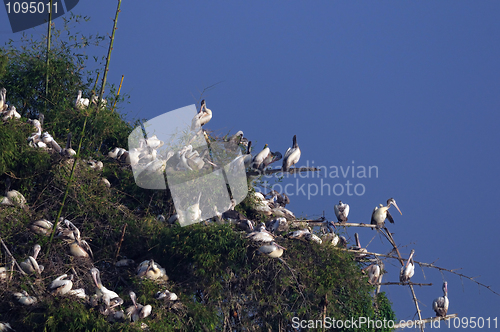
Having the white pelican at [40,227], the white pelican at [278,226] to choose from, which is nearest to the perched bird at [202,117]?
the white pelican at [278,226]

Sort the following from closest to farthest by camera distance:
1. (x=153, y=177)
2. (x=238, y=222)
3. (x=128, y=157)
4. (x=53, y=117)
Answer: (x=238, y=222)
(x=153, y=177)
(x=128, y=157)
(x=53, y=117)

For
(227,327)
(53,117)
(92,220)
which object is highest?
(53,117)

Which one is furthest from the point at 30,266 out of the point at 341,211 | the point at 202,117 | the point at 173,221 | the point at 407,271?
the point at 407,271

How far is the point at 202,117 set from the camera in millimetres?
7656

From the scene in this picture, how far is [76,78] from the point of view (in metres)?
8.56

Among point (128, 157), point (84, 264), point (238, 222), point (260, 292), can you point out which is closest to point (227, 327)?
point (260, 292)

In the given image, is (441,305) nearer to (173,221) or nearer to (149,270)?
(173,221)

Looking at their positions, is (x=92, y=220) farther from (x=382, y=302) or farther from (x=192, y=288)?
(x=382, y=302)

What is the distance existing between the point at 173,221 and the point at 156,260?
560mm

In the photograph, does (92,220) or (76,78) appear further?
(76,78)

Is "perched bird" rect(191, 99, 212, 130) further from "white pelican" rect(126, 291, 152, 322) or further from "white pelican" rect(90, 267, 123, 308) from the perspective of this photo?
"white pelican" rect(126, 291, 152, 322)

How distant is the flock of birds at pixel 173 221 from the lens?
4.99 meters

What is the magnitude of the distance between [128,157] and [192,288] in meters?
2.28

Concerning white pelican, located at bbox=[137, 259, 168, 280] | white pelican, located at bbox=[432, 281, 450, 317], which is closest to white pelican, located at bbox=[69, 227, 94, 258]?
white pelican, located at bbox=[137, 259, 168, 280]
